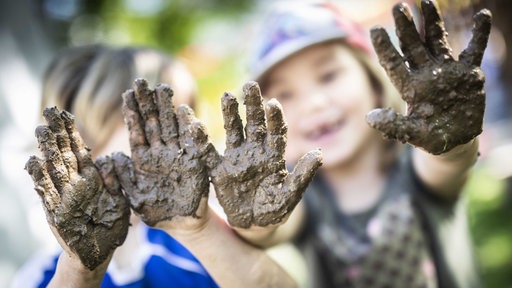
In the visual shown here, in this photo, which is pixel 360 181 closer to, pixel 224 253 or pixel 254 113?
pixel 224 253

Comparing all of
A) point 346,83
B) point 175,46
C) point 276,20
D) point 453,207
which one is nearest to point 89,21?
point 175,46

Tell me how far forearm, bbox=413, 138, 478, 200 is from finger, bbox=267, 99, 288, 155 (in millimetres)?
442

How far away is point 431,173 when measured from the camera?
5.32 feet

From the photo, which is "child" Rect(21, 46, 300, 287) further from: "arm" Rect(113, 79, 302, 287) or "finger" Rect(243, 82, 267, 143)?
"finger" Rect(243, 82, 267, 143)

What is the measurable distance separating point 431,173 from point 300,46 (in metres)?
0.83

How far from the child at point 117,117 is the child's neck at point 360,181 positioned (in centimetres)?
74

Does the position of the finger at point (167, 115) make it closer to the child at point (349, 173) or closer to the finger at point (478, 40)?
the child at point (349, 173)

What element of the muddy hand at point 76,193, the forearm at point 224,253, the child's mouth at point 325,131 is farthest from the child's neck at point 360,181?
A: the muddy hand at point 76,193

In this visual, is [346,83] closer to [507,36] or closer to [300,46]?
[300,46]

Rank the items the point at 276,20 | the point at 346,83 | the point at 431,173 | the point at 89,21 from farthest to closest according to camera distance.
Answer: the point at 89,21, the point at 276,20, the point at 346,83, the point at 431,173

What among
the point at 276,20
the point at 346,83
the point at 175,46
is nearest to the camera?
the point at 346,83

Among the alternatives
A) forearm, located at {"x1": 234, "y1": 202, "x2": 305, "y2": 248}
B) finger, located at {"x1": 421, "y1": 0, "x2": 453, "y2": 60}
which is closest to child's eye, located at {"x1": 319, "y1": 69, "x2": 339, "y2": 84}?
forearm, located at {"x1": 234, "y1": 202, "x2": 305, "y2": 248}

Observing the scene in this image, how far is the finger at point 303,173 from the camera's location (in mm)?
1155

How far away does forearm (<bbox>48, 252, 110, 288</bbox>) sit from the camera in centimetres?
120
